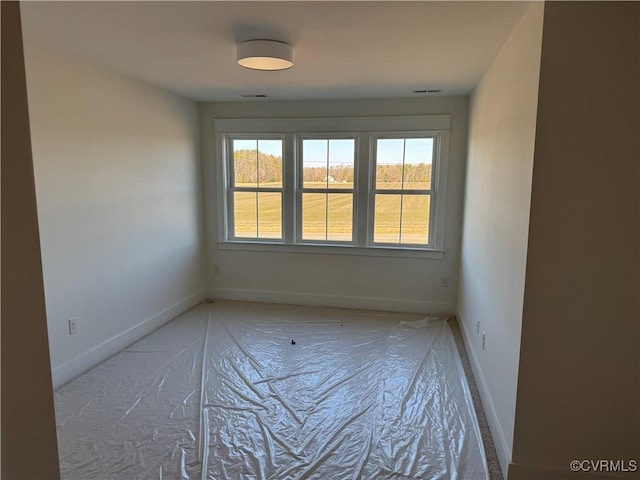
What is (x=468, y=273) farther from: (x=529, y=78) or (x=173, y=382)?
(x=173, y=382)

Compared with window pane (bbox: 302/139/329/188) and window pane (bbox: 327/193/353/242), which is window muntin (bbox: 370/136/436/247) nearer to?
window pane (bbox: 327/193/353/242)

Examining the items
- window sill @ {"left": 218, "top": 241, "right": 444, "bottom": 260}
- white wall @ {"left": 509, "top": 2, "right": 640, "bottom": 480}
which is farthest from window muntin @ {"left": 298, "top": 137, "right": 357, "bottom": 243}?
white wall @ {"left": 509, "top": 2, "right": 640, "bottom": 480}

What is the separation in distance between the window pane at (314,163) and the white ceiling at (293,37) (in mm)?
1019

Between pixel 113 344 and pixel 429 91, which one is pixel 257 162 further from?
pixel 113 344

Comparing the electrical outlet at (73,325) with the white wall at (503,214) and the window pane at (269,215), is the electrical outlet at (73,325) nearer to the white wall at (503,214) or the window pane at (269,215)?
the window pane at (269,215)

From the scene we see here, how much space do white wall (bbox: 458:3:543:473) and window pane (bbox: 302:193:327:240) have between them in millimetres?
1762

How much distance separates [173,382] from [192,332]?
95cm

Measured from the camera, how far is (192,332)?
3.87 meters

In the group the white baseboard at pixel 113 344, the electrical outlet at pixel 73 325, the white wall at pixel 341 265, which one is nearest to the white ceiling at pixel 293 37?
the white wall at pixel 341 265

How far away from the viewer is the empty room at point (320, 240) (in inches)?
67.2

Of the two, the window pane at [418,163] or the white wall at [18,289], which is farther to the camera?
the window pane at [418,163]

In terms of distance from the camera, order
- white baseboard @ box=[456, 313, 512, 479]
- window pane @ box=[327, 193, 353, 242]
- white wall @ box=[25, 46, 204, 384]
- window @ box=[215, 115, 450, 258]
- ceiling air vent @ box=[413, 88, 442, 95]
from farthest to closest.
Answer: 1. window pane @ box=[327, 193, 353, 242]
2. window @ box=[215, 115, 450, 258]
3. ceiling air vent @ box=[413, 88, 442, 95]
4. white wall @ box=[25, 46, 204, 384]
5. white baseboard @ box=[456, 313, 512, 479]

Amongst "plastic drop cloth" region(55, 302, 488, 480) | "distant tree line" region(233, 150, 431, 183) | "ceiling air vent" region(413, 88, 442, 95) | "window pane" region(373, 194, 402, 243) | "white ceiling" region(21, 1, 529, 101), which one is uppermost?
"ceiling air vent" region(413, 88, 442, 95)

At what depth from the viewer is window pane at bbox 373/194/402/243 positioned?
4.45 m
